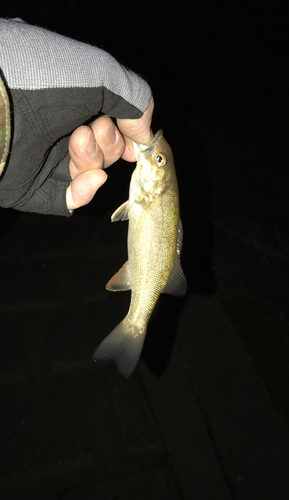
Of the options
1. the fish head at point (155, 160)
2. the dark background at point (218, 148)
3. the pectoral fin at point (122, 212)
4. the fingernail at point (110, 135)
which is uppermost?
the fingernail at point (110, 135)

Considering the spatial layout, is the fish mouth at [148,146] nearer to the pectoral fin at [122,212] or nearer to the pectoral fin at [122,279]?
the pectoral fin at [122,212]

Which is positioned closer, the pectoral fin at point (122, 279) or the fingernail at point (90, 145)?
the fingernail at point (90, 145)

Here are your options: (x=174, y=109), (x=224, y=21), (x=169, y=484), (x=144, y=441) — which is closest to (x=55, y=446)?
(x=144, y=441)

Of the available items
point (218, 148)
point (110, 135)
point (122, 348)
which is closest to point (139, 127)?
point (110, 135)

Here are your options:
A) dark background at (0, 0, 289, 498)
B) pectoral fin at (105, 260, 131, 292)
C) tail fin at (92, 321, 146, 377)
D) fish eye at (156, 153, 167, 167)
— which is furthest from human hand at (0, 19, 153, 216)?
dark background at (0, 0, 289, 498)

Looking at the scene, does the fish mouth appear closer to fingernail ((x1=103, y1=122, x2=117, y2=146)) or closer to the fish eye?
the fish eye

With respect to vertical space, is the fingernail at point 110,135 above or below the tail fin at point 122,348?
above

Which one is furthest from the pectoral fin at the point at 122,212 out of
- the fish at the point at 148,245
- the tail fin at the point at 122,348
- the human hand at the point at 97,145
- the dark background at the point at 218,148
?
the dark background at the point at 218,148

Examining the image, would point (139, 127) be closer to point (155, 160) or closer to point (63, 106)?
point (155, 160)
